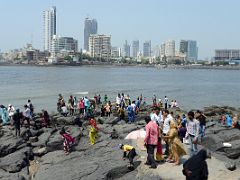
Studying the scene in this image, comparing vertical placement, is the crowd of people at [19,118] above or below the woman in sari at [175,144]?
below

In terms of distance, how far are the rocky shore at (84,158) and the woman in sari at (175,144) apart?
0.37m

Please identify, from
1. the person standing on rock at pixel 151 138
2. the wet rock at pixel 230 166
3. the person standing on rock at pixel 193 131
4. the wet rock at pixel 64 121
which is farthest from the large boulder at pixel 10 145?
the wet rock at pixel 230 166

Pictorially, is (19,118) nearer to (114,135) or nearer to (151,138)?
(114,135)

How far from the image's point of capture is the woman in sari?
41.4ft

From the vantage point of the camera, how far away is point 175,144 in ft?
41.4

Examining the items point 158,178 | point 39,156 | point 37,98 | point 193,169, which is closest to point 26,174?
point 39,156

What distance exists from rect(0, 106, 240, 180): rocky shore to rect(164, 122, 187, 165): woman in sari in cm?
37

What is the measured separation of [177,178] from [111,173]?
220 centimetres

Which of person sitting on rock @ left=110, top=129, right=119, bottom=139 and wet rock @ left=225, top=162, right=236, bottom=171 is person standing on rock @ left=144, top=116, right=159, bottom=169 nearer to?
wet rock @ left=225, top=162, right=236, bottom=171

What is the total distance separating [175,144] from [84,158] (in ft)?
12.7

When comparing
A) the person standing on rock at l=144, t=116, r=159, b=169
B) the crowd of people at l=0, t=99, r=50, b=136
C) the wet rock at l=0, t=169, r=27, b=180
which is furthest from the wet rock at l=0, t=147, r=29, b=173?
the person standing on rock at l=144, t=116, r=159, b=169

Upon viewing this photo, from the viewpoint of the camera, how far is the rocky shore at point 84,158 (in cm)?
1260

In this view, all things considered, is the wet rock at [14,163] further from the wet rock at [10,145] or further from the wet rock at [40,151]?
the wet rock at [10,145]

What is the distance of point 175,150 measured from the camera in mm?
12734
